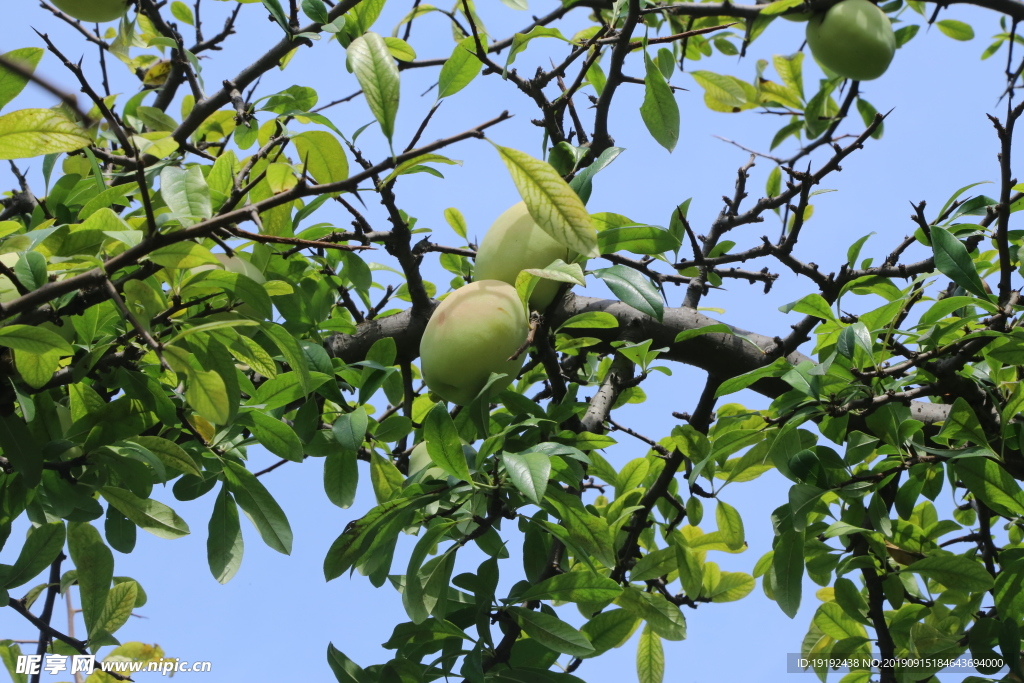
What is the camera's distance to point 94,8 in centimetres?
135

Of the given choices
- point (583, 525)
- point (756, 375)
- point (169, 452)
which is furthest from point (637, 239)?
point (169, 452)

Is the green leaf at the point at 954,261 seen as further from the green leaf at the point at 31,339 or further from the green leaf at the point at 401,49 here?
the green leaf at the point at 31,339

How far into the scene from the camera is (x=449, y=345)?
88cm

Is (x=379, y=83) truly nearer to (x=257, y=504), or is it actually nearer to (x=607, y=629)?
(x=257, y=504)

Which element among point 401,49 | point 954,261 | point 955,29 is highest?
point 955,29

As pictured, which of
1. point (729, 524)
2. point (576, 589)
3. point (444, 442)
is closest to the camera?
point (444, 442)

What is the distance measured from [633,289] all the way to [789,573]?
0.58 meters

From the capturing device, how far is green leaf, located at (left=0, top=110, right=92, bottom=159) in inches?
27.0

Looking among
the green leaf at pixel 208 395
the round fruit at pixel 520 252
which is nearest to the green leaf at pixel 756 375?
the round fruit at pixel 520 252

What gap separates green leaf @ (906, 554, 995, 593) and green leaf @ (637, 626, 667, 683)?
1.46 feet

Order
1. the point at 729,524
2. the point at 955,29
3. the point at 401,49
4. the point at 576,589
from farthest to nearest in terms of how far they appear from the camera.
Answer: the point at 955,29 < the point at 729,524 < the point at 401,49 < the point at 576,589

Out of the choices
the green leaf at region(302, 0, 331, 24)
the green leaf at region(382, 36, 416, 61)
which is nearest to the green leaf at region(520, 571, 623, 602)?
the green leaf at region(302, 0, 331, 24)

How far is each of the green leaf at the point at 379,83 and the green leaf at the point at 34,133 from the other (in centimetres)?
25

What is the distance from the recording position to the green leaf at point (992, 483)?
0.98 meters
